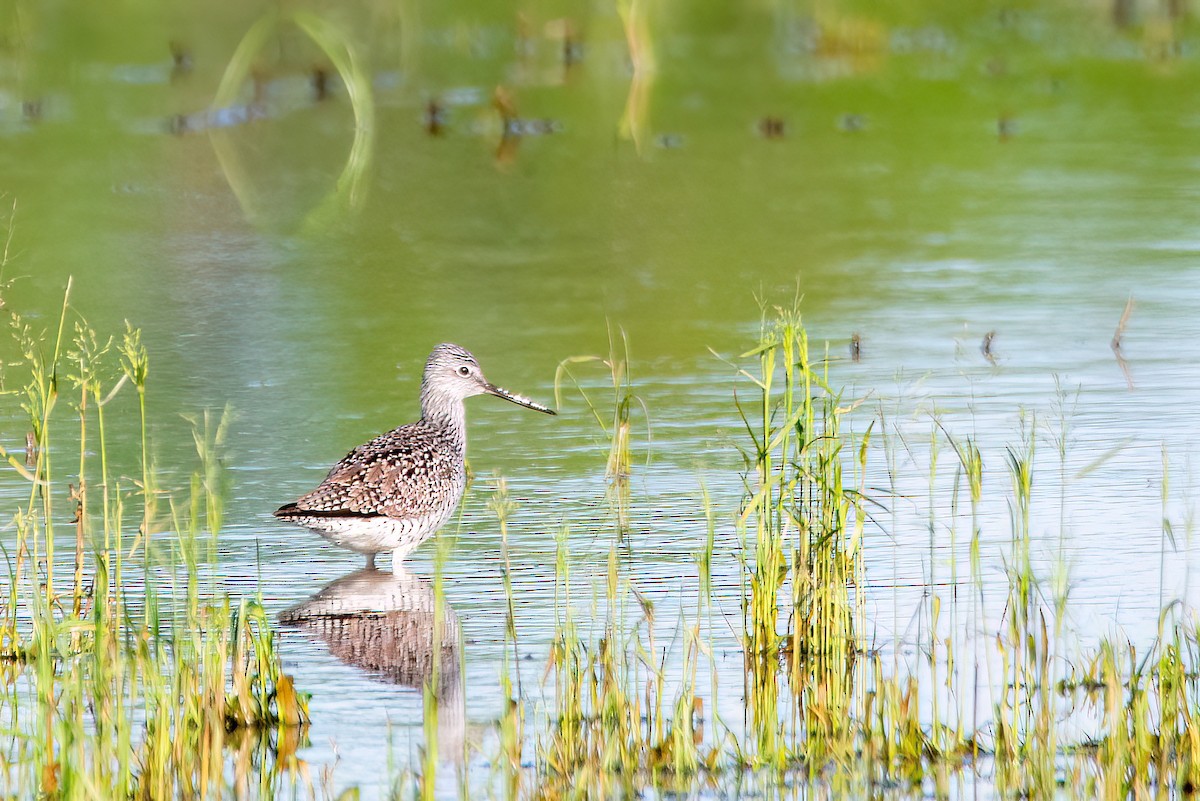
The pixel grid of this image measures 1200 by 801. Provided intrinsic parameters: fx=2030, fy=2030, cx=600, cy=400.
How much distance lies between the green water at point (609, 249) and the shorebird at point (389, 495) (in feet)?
0.63

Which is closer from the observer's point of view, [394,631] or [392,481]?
[394,631]

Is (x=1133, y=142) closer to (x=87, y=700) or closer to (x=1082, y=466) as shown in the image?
(x=1082, y=466)

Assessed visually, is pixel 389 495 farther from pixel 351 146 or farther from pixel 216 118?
pixel 216 118

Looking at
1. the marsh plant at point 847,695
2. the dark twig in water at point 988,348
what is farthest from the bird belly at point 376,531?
the dark twig in water at point 988,348

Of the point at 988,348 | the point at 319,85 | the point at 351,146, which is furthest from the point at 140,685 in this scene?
the point at 319,85

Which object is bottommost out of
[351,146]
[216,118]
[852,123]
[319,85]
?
[351,146]

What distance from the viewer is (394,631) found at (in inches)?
250

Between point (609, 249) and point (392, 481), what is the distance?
20.3 feet

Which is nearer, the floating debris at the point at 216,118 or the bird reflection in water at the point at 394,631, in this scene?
the bird reflection in water at the point at 394,631

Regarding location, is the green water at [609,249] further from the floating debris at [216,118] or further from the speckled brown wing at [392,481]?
the speckled brown wing at [392,481]

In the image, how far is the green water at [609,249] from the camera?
7.27 metres

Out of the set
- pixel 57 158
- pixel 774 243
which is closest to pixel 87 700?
pixel 774 243

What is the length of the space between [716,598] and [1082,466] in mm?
2083

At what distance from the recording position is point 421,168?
15.7 metres
